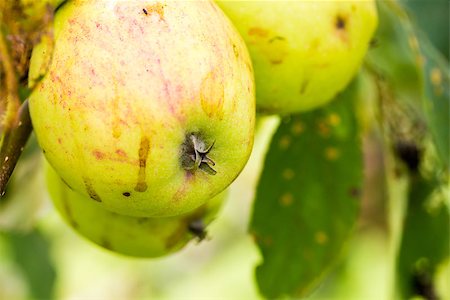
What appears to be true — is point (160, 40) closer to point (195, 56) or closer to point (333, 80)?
point (195, 56)

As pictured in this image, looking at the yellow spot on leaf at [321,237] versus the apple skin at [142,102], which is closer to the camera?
the apple skin at [142,102]

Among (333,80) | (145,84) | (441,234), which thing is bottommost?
(441,234)

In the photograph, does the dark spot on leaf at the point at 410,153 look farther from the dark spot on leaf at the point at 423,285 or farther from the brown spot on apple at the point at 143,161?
the brown spot on apple at the point at 143,161

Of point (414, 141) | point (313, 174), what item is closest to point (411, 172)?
point (414, 141)

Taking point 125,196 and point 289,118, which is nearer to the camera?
point 125,196

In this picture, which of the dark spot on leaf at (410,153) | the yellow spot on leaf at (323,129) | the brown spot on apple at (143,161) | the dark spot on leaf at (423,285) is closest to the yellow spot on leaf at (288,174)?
the yellow spot on leaf at (323,129)

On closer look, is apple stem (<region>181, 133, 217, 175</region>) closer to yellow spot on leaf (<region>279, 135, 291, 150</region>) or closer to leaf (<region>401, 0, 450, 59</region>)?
yellow spot on leaf (<region>279, 135, 291, 150</region>)
